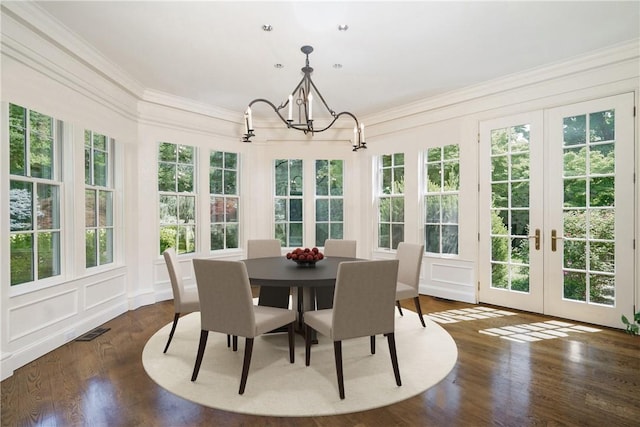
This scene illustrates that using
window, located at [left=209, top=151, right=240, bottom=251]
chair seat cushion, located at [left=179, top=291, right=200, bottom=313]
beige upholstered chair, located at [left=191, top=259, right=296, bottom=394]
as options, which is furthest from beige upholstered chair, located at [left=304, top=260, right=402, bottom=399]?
window, located at [left=209, top=151, right=240, bottom=251]

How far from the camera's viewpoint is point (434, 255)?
488 centimetres

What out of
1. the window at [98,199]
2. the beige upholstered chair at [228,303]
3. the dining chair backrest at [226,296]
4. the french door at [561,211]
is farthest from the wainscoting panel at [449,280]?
the window at [98,199]

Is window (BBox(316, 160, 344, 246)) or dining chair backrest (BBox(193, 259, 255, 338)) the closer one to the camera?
dining chair backrest (BBox(193, 259, 255, 338))

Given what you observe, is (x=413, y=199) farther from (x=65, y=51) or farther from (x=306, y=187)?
(x=65, y=51)

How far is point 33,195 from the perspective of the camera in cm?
293

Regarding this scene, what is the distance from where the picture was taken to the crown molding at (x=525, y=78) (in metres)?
3.32

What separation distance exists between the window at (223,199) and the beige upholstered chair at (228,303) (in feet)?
9.82

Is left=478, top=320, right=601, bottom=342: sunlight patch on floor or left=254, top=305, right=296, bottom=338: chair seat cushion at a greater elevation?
left=254, top=305, right=296, bottom=338: chair seat cushion

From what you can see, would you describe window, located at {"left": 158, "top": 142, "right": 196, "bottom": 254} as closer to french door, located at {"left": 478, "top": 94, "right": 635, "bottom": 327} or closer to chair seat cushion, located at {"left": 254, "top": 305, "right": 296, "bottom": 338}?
chair seat cushion, located at {"left": 254, "top": 305, "right": 296, "bottom": 338}

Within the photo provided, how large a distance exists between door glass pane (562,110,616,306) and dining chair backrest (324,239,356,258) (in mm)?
2314

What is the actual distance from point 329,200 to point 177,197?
241 cm

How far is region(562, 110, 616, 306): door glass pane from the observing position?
3.48 m

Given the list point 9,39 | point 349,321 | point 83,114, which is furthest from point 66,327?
point 349,321

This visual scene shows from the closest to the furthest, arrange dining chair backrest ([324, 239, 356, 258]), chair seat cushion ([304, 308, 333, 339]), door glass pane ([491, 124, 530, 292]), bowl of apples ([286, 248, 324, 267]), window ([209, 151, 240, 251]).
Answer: chair seat cushion ([304, 308, 333, 339]) → bowl of apples ([286, 248, 324, 267]) → door glass pane ([491, 124, 530, 292]) → dining chair backrest ([324, 239, 356, 258]) → window ([209, 151, 240, 251])
